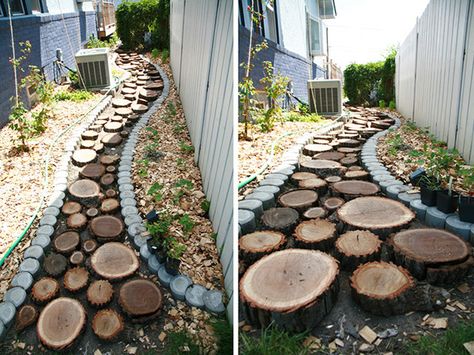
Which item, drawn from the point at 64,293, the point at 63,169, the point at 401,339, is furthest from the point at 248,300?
the point at 63,169

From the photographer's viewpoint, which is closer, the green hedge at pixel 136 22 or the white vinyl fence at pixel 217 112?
the white vinyl fence at pixel 217 112

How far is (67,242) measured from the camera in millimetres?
2959

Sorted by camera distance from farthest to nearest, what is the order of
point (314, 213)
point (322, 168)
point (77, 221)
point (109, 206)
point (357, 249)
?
point (322, 168)
point (109, 206)
point (77, 221)
point (314, 213)
point (357, 249)

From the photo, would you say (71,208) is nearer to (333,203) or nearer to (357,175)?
(333,203)

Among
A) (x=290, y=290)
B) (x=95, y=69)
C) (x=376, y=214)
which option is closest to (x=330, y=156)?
(x=376, y=214)

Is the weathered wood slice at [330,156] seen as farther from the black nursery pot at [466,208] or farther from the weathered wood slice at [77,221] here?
the weathered wood slice at [77,221]

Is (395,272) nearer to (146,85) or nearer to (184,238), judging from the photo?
(184,238)

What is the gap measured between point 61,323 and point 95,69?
5.49 meters

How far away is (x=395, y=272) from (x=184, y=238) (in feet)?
4.84

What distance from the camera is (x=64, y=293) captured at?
2564mm

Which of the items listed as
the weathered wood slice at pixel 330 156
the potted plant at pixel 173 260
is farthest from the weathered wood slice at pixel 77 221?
the weathered wood slice at pixel 330 156

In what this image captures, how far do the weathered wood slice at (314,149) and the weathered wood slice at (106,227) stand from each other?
2620mm

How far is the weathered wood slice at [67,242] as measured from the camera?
288 centimetres

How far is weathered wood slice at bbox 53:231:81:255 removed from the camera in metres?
2.88
